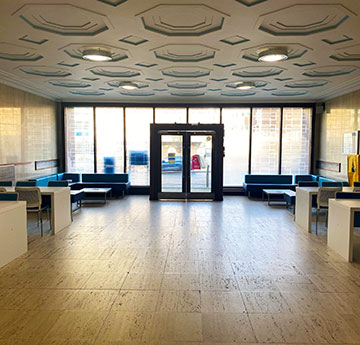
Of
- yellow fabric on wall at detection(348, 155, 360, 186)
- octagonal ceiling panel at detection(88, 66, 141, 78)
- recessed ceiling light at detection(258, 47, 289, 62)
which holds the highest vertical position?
octagonal ceiling panel at detection(88, 66, 141, 78)

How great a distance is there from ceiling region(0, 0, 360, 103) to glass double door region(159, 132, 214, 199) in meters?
2.11

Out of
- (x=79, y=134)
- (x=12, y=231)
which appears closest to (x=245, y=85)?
(x=79, y=134)

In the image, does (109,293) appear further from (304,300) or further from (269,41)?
(269,41)

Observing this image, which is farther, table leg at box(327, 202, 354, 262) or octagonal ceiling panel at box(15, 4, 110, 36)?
table leg at box(327, 202, 354, 262)

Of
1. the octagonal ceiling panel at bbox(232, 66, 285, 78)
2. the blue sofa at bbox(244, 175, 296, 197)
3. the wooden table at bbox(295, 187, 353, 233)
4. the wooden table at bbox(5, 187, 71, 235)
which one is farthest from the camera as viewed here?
the blue sofa at bbox(244, 175, 296, 197)

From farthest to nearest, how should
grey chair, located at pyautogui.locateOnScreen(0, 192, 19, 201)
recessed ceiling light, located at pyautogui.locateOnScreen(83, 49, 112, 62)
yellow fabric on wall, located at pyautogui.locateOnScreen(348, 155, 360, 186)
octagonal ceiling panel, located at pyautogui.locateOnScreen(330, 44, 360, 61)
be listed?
1. yellow fabric on wall, located at pyautogui.locateOnScreen(348, 155, 360, 186)
2. recessed ceiling light, located at pyautogui.locateOnScreen(83, 49, 112, 62)
3. octagonal ceiling panel, located at pyautogui.locateOnScreen(330, 44, 360, 61)
4. grey chair, located at pyautogui.locateOnScreen(0, 192, 19, 201)

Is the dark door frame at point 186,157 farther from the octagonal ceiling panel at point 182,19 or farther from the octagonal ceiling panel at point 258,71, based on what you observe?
the octagonal ceiling panel at point 182,19

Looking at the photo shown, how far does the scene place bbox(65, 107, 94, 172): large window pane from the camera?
1270 cm

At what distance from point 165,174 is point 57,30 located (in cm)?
708

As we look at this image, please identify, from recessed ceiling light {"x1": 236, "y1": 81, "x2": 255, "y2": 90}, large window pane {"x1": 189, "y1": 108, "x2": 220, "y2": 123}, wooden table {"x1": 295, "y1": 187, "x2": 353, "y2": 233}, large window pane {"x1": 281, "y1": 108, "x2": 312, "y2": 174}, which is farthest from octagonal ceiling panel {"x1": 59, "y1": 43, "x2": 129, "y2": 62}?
large window pane {"x1": 281, "y1": 108, "x2": 312, "y2": 174}

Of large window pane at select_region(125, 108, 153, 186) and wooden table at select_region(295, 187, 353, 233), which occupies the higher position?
large window pane at select_region(125, 108, 153, 186)

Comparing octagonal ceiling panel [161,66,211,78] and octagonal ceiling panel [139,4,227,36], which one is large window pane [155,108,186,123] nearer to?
octagonal ceiling panel [161,66,211,78]

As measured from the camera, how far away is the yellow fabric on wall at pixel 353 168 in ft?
28.9

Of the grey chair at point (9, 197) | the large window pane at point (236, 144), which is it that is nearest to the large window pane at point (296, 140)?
the large window pane at point (236, 144)
